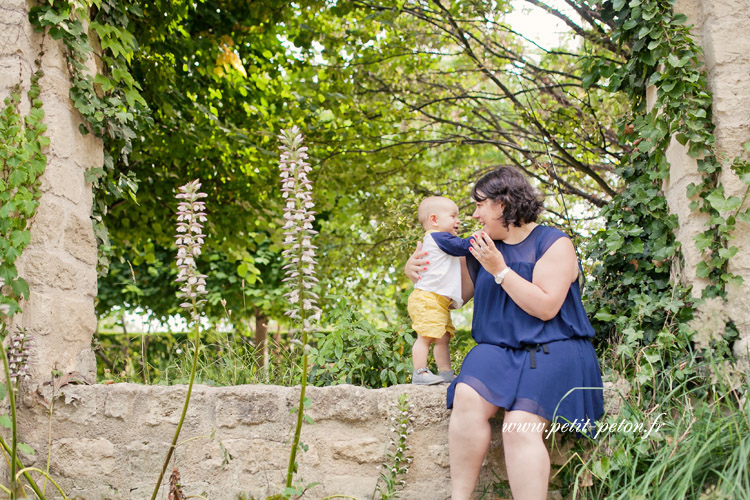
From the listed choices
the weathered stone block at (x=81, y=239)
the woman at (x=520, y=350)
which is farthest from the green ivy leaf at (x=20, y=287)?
the woman at (x=520, y=350)

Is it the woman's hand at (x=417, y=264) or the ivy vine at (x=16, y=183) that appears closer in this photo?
the ivy vine at (x=16, y=183)

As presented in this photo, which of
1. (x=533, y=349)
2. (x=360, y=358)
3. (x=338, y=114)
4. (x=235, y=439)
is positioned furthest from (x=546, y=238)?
(x=338, y=114)

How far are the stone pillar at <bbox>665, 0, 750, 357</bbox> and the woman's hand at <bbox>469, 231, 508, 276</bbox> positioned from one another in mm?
883

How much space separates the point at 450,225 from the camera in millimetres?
3137

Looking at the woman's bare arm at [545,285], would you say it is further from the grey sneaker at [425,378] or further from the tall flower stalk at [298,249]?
the tall flower stalk at [298,249]

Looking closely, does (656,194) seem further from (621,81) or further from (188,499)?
(188,499)

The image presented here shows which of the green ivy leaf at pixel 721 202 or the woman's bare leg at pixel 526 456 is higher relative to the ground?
the green ivy leaf at pixel 721 202

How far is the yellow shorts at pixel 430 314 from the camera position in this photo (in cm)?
298

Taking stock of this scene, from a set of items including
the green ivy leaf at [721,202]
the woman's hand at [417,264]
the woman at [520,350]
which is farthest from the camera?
the woman's hand at [417,264]

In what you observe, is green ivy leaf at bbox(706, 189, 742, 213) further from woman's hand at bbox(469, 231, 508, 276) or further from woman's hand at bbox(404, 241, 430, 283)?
woman's hand at bbox(404, 241, 430, 283)

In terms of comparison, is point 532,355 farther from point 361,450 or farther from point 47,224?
point 47,224

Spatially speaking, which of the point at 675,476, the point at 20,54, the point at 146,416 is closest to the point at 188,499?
the point at 146,416

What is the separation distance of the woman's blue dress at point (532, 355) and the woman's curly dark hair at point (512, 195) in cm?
9

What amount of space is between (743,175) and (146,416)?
2713 mm
